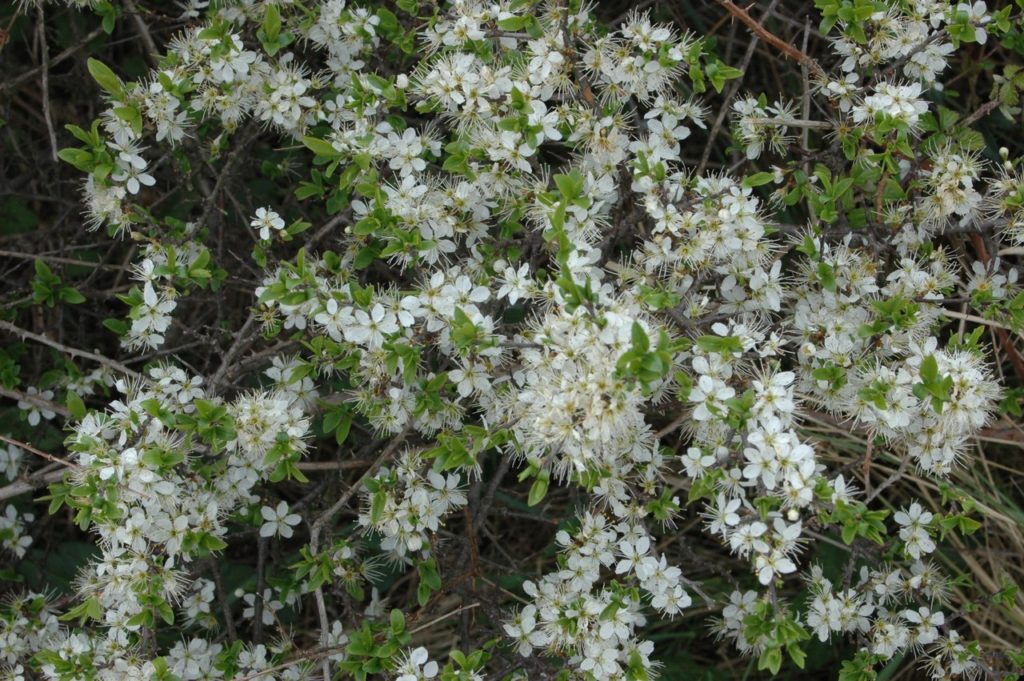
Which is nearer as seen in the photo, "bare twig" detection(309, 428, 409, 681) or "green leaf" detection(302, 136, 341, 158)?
"green leaf" detection(302, 136, 341, 158)

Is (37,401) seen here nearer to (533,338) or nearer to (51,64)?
(51,64)

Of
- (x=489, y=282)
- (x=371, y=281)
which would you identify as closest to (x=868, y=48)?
(x=489, y=282)

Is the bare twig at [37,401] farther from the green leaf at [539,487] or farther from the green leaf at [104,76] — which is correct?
the green leaf at [539,487]

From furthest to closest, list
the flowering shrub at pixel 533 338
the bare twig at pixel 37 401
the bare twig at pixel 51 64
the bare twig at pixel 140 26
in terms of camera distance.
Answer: the bare twig at pixel 51 64
the bare twig at pixel 140 26
the bare twig at pixel 37 401
the flowering shrub at pixel 533 338

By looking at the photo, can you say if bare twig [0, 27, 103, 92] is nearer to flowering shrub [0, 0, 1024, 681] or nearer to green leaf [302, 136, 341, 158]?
flowering shrub [0, 0, 1024, 681]

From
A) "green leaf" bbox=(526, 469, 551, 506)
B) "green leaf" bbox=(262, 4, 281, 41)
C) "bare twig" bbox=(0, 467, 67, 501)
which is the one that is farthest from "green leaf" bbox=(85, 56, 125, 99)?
"green leaf" bbox=(526, 469, 551, 506)

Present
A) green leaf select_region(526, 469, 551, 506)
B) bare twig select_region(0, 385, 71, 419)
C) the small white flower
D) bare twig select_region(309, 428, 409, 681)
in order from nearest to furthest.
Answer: green leaf select_region(526, 469, 551, 506)
bare twig select_region(309, 428, 409, 681)
the small white flower
bare twig select_region(0, 385, 71, 419)

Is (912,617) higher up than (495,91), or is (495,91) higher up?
(495,91)

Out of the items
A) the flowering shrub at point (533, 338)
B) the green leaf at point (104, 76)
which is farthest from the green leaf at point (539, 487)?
the green leaf at point (104, 76)

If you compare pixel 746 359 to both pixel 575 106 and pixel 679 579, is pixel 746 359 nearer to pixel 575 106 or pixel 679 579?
pixel 679 579
